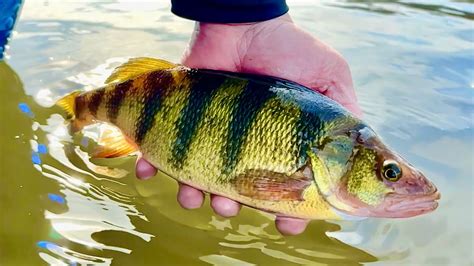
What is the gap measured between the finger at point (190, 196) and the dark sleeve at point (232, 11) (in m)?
0.55

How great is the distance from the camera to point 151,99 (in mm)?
1865

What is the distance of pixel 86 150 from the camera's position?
100 inches

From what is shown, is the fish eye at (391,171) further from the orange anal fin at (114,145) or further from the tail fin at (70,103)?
the tail fin at (70,103)

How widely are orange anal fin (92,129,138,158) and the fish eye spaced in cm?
66

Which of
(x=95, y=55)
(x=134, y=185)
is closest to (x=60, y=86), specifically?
(x=95, y=55)

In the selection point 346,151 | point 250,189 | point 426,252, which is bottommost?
point 426,252

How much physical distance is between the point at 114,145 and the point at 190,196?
0.84ft

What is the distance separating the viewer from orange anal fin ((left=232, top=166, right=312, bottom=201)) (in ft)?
5.46

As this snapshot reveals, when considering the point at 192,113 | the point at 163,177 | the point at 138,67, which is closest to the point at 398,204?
the point at 192,113

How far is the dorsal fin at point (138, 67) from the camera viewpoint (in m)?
1.93

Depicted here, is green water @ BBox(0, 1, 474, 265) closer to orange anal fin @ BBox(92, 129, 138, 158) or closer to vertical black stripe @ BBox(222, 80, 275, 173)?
orange anal fin @ BBox(92, 129, 138, 158)

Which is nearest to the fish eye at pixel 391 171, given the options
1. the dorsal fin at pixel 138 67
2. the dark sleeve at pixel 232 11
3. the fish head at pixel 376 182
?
the fish head at pixel 376 182

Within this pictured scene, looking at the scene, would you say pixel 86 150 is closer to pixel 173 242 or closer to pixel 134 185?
pixel 134 185

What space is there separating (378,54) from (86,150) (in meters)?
1.63
